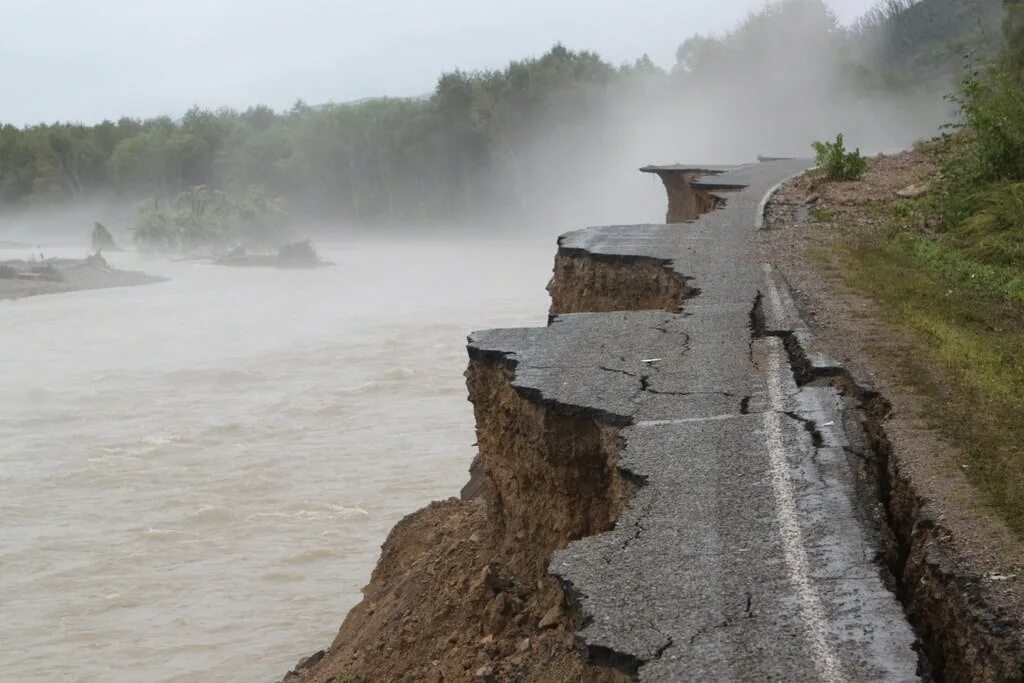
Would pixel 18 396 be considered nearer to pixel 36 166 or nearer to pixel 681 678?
pixel 681 678

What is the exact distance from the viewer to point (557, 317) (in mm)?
9086

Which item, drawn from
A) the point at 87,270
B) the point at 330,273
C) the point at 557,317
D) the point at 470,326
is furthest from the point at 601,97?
the point at 557,317

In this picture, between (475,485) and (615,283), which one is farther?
(615,283)

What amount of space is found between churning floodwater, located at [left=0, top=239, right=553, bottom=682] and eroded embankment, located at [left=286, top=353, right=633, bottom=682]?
3.55 metres

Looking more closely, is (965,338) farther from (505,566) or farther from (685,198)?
(685,198)

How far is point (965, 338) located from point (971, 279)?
3.35 metres

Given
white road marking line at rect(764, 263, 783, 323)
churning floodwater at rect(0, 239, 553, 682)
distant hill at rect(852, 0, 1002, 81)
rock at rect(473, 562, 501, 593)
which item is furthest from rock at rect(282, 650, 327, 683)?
distant hill at rect(852, 0, 1002, 81)

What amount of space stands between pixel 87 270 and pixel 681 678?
143 ft

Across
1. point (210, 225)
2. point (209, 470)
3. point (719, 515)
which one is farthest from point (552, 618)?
point (210, 225)

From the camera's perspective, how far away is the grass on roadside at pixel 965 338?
5590 millimetres

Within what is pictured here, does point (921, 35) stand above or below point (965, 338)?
above

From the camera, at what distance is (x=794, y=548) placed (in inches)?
183

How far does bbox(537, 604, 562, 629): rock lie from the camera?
216 inches

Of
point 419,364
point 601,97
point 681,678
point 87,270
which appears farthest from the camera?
point 601,97
